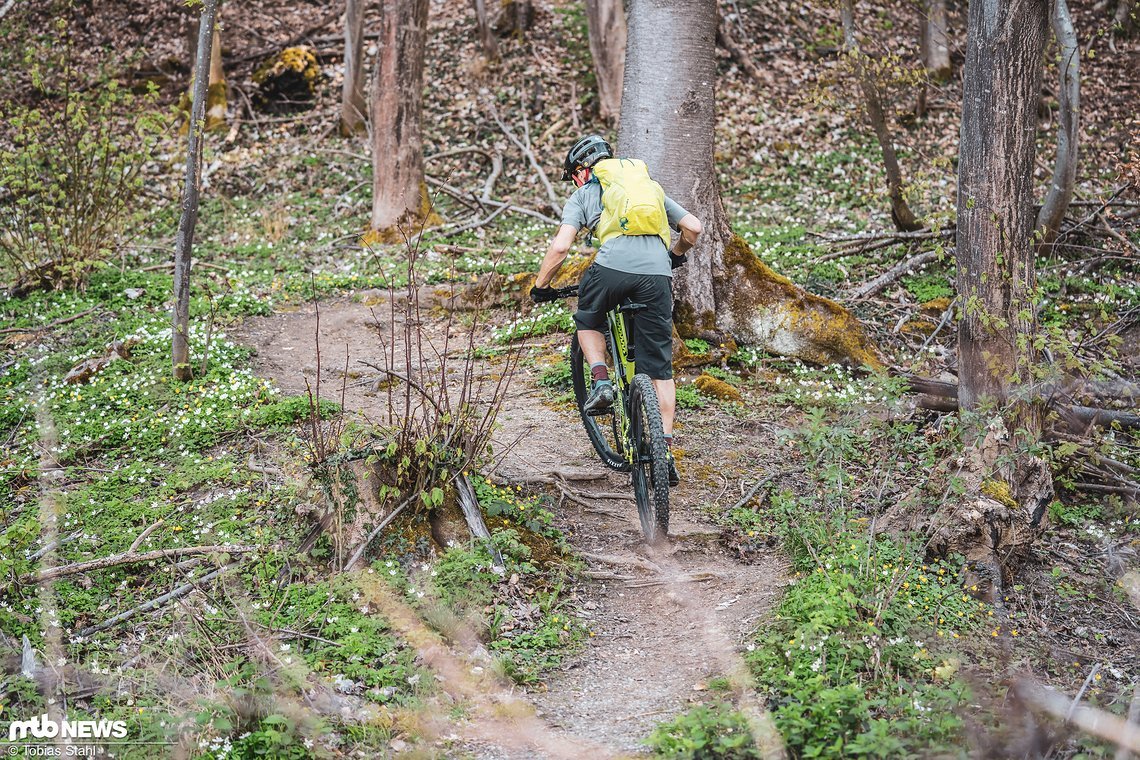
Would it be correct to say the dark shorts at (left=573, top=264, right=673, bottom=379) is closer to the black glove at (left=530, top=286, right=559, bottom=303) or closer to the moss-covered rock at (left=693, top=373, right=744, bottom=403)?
the black glove at (left=530, top=286, right=559, bottom=303)

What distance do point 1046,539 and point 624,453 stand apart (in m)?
2.89

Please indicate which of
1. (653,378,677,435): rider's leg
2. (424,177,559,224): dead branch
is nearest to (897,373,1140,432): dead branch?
(653,378,677,435): rider's leg

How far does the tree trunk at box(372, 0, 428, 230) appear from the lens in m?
12.4

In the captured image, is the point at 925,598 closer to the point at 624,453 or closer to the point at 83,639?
the point at 624,453

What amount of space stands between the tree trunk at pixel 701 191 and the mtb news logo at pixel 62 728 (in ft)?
18.6

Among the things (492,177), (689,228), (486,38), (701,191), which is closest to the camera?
(689,228)

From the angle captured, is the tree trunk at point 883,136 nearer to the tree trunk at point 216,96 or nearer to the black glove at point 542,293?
the black glove at point 542,293

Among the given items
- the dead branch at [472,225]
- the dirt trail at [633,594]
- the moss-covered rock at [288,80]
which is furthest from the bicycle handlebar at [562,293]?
the moss-covered rock at [288,80]

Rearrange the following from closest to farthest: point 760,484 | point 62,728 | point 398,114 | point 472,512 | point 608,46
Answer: point 62,728
point 472,512
point 760,484
point 398,114
point 608,46

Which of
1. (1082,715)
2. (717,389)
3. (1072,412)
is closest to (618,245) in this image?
(717,389)

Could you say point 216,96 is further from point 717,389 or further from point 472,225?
point 717,389

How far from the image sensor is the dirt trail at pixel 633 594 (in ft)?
14.2

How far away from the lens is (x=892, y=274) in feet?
34.1

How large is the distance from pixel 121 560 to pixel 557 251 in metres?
3.07
